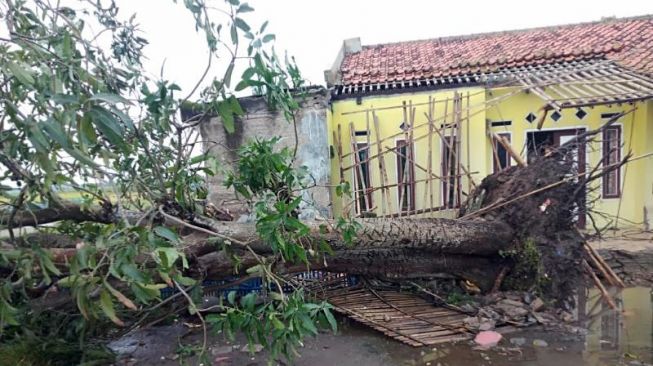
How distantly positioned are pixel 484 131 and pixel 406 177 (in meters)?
1.85

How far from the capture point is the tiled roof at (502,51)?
835 cm

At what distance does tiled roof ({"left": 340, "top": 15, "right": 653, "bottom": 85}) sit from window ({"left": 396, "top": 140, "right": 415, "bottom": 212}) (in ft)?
5.37

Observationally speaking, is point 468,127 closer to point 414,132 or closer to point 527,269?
point 414,132

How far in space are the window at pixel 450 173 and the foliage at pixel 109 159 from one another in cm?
500

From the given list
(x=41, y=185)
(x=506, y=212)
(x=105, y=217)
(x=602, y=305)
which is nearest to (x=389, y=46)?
(x=506, y=212)

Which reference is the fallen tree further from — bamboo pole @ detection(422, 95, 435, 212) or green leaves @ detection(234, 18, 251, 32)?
bamboo pole @ detection(422, 95, 435, 212)

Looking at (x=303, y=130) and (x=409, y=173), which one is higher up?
(x=303, y=130)

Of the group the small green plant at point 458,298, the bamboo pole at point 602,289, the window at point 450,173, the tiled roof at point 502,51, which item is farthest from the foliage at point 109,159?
the tiled roof at point 502,51

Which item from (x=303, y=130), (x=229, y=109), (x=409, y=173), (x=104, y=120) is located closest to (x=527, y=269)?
(x=409, y=173)

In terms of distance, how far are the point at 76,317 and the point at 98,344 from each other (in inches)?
15.9

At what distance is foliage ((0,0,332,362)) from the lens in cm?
163

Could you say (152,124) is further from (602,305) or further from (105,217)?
(602,305)

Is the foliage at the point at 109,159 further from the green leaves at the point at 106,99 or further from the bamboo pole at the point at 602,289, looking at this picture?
the bamboo pole at the point at 602,289

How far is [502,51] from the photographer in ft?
30.5
